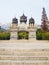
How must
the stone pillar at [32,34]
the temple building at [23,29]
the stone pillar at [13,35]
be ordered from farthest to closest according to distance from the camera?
1. the stone pillar at [13,35]
2. the temple building at [23,29]
3. the stone pillar at [32,34]

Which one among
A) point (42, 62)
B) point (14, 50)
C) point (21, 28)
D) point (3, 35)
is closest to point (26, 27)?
point (21, 28)

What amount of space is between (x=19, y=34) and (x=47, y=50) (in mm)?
15285

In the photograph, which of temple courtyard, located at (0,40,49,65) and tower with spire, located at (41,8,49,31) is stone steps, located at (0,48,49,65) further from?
tower with spire, located at (41,8,49,31)

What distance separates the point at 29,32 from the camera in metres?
23.4

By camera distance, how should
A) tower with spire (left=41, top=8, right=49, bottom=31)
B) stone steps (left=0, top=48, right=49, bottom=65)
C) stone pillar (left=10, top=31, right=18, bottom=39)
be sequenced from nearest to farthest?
stone steps (left=0, top=48, right=49, bottom=65) → stone pillar (left=10, top=31, right=18, bottom=39) → tower with spire (left=41, top=8, right=49, bottom=31)

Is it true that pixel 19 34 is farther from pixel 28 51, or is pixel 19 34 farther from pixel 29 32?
pixel 28 51

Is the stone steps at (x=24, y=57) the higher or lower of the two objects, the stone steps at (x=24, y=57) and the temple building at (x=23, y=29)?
the lower

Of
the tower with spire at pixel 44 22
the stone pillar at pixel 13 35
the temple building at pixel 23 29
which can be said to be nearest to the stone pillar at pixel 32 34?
the temple building at pixel 23 29

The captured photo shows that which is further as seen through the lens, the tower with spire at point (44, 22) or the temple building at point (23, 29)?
the tower with spire at point (44, 22)

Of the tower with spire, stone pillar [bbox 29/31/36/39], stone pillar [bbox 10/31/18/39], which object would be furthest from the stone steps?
the tower with spire

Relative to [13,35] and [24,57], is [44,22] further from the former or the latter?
[24,57]

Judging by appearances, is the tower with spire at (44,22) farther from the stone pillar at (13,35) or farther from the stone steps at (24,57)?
the stone steps at (24,57)

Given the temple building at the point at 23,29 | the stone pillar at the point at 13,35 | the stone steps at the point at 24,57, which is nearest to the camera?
the stone steps at the point at 24,57

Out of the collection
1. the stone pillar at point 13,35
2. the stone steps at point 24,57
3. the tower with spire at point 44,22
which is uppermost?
the tower with spire at point 44,22
